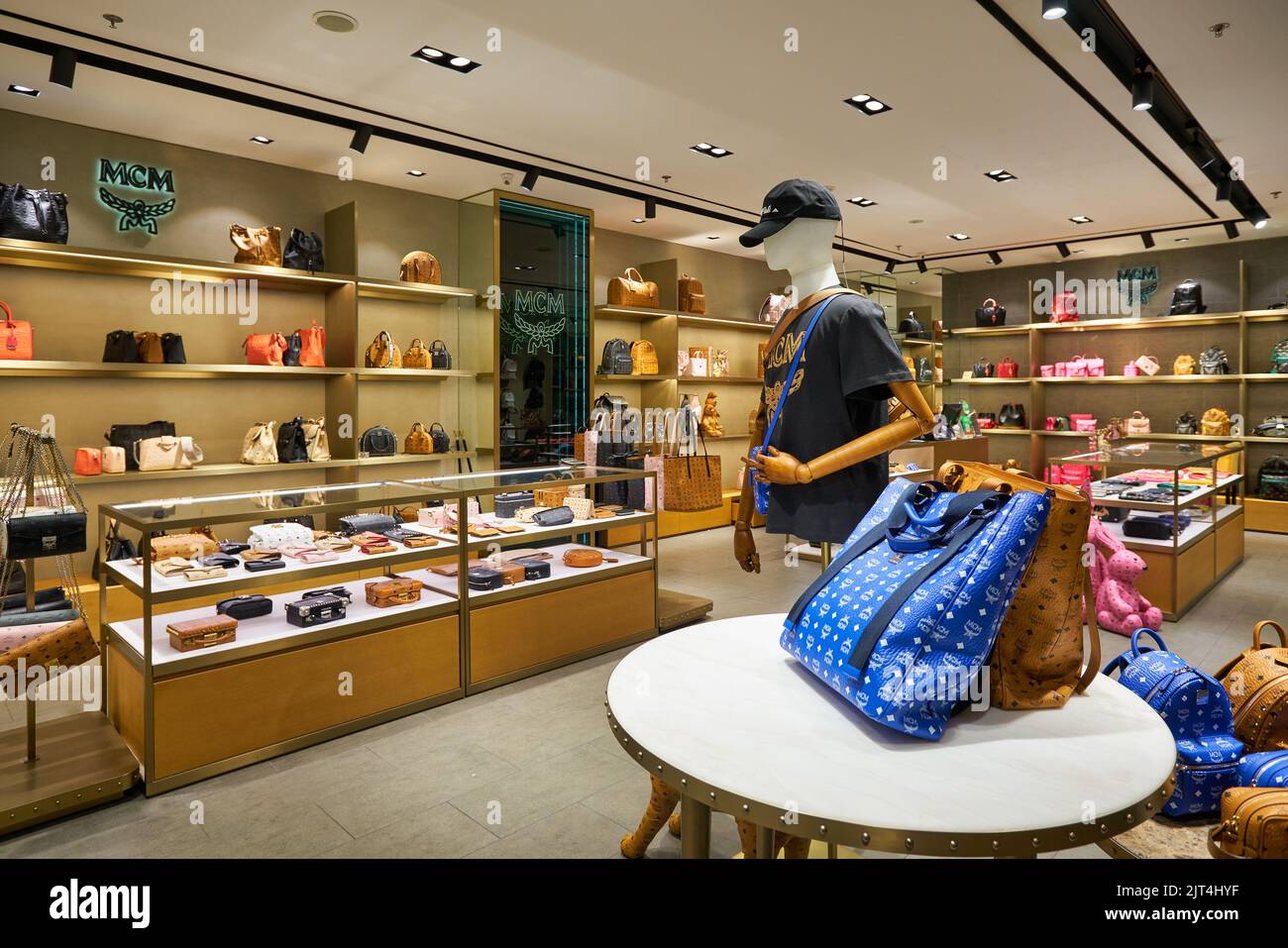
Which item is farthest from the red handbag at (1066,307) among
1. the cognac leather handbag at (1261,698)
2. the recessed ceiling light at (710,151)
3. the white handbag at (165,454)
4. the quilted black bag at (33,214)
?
Answer: the quilted black bag at (33,214)

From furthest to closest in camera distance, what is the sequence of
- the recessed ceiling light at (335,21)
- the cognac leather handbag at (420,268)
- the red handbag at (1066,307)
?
the red handbag at (1066,307), the cognac leather handbag at (420,268), the recessed ceiling light at (335,21)

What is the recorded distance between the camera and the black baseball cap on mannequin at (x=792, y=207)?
1.84 m

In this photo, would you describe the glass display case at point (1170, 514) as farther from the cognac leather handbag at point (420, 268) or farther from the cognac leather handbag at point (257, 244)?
the cognac leather handbag at point (257, 244)

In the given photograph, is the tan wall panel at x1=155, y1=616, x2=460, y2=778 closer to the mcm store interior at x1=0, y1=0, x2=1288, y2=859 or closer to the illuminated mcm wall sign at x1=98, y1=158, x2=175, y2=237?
the mcm store interior at x1=0, y1=0, x2=1288, y2=859

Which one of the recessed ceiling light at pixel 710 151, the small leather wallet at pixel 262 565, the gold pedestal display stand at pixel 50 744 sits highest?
the recessed ceiling light at pixel 710 151

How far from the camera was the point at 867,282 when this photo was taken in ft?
25.3

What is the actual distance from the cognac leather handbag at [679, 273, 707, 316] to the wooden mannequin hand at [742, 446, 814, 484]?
6.94 meters

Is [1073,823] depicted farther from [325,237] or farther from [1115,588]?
[325,237]

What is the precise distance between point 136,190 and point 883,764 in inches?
233

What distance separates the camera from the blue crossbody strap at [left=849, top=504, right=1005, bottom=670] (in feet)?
3.50

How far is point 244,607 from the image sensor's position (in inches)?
124

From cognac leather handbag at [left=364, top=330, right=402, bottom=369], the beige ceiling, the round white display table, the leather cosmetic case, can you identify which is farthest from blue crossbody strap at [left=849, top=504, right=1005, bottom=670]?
cognac leather handbag at [left=364, top=330, right=402, bottom=369]

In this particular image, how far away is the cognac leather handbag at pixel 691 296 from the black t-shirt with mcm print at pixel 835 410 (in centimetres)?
686

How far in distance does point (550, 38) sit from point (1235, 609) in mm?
5453
